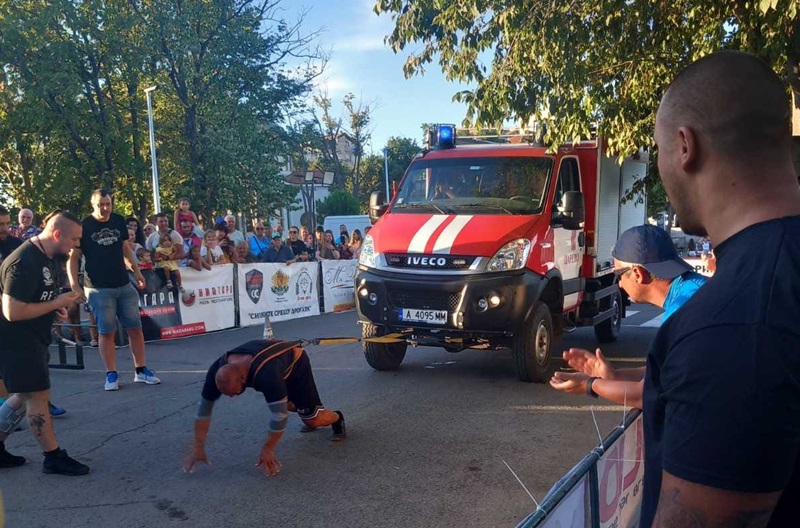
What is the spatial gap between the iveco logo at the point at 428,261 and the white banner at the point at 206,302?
18.4ft

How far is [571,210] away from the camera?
289 inches

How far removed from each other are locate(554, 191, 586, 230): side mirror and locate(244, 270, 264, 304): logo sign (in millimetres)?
7138

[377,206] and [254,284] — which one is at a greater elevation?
[377,206]

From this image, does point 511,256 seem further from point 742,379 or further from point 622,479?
point 742,379

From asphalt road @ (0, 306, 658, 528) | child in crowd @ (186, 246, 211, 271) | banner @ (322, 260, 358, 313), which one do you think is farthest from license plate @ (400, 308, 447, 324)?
banner @ (322, 260, 358, 313)

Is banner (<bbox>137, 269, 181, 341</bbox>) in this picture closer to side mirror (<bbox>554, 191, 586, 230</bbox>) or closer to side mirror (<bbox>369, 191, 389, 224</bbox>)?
side mirror (<bbox>369, 191, 389, 224</bbox>)

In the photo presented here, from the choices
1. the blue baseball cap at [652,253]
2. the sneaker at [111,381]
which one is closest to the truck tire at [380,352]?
the sneaker at [111,381]

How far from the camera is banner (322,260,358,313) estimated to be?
15125mm

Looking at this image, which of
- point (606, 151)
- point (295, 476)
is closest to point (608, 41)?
point (606, 151)

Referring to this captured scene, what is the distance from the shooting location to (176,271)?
11.0 metres

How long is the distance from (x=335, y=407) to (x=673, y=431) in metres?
5.67

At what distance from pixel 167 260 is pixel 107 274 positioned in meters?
3.82

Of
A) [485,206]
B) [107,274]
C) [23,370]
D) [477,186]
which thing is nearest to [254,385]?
[23,370]

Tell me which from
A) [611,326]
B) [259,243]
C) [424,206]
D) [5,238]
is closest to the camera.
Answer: [5,238]
